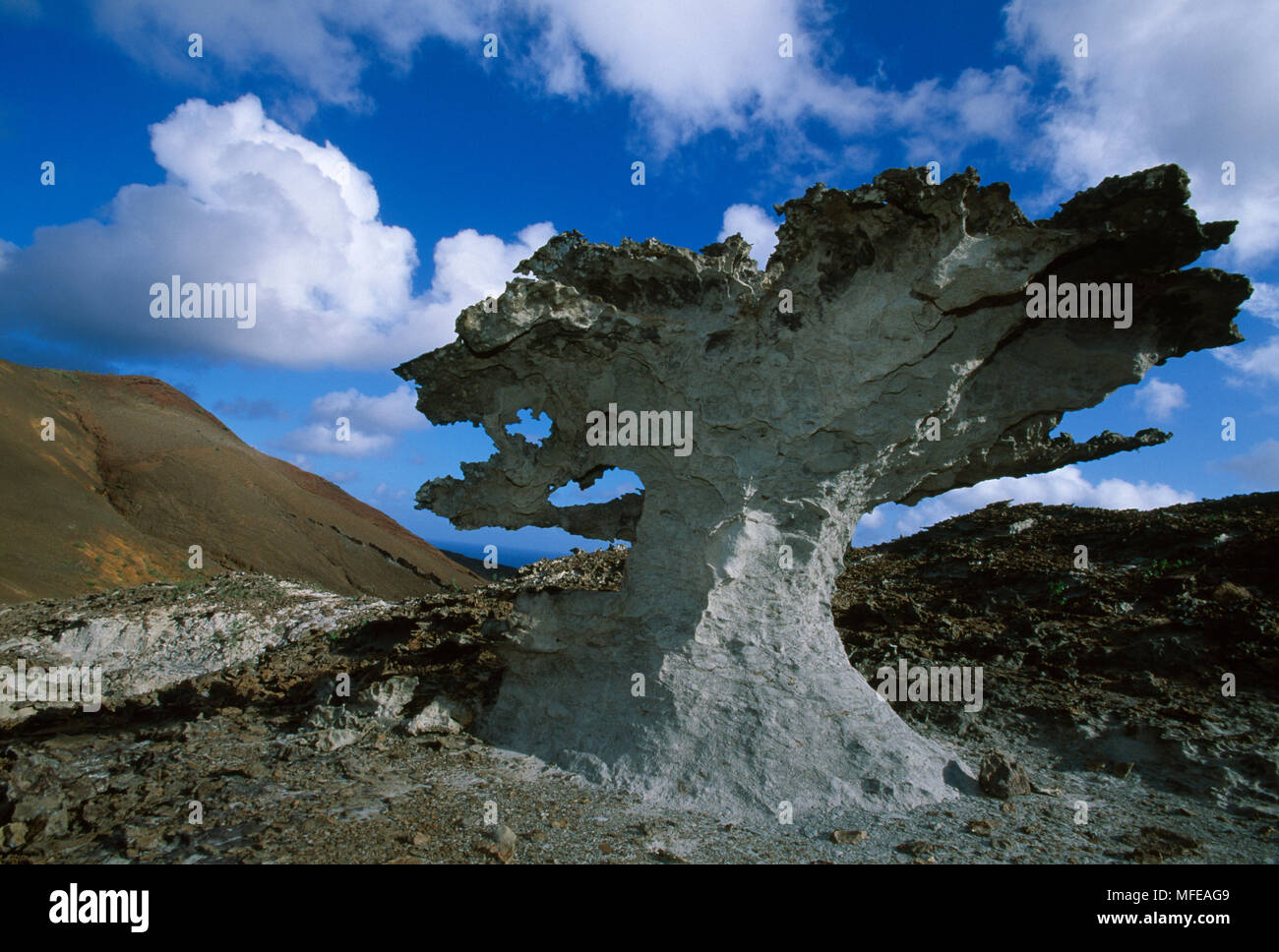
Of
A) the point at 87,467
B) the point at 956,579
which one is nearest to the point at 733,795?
the point at 956,579

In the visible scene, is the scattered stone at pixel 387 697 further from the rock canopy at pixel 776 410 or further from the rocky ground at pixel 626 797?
the rock canopy at pixel 776 410

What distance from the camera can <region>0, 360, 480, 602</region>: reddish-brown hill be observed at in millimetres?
23531

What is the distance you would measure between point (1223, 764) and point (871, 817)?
11.9 feet

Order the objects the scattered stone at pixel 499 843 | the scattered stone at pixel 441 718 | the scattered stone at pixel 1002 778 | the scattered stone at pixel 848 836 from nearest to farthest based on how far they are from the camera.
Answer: the scattered stone at pixel 499 843, the scattered stone at pixel 848 836, the scattered stone at pixel 1002 778, the scattered stone at pixel 441 718

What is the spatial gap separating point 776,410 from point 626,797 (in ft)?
13.3

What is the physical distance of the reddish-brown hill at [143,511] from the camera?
23531 millimetres

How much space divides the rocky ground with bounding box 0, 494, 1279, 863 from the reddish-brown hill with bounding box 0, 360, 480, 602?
37.2 ft

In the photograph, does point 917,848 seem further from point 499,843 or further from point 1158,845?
point 499,843

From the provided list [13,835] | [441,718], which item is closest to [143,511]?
[441,718]

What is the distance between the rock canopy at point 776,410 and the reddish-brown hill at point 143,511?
59.0ft

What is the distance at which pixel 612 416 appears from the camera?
816cm

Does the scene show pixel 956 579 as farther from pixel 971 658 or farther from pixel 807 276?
pixel 807 276

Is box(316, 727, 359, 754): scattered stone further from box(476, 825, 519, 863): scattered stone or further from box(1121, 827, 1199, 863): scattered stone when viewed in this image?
box(1121, 827, 1199, 863): scattered stone

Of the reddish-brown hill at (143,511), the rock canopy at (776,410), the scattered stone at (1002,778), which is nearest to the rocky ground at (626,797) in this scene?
the scattered stone at (1002,778)
